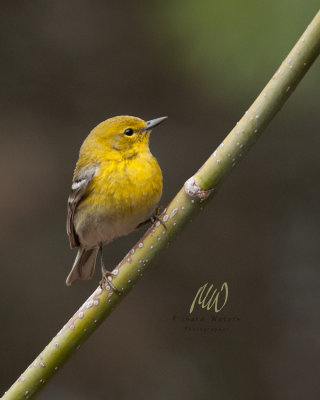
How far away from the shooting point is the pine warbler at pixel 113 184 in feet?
8.41

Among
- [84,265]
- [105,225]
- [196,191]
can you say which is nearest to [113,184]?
[105,225]

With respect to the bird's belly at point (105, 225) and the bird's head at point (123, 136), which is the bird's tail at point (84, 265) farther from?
the bird's head at point (123, 136)

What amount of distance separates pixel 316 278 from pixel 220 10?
2.19m

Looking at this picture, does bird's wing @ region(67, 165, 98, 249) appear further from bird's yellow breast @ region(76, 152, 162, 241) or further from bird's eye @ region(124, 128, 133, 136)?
bird's eye @ region(124, 128, 133, 136)

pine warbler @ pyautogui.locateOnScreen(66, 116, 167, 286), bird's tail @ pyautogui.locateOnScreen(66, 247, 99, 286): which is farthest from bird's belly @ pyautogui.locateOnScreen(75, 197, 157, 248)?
bird's tail @ pyautogui.locateOnScreen(66, 247, 99, 286)

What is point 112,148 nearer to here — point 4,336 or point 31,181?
point 31,181

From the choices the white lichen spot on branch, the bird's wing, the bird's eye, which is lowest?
the white lichen spot on branch

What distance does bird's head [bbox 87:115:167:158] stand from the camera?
9.14 ft

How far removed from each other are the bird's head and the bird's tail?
0.55 meters

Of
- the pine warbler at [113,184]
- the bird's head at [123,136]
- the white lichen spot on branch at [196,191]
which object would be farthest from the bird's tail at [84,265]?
A: the white lichen spot on branch at [196,191]

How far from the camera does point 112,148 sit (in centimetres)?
281

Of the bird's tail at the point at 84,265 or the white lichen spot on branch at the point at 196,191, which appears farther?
the bird's tail at the point at 84,265

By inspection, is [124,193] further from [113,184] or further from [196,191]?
[196,191]

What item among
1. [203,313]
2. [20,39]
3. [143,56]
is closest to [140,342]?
[203,313]
